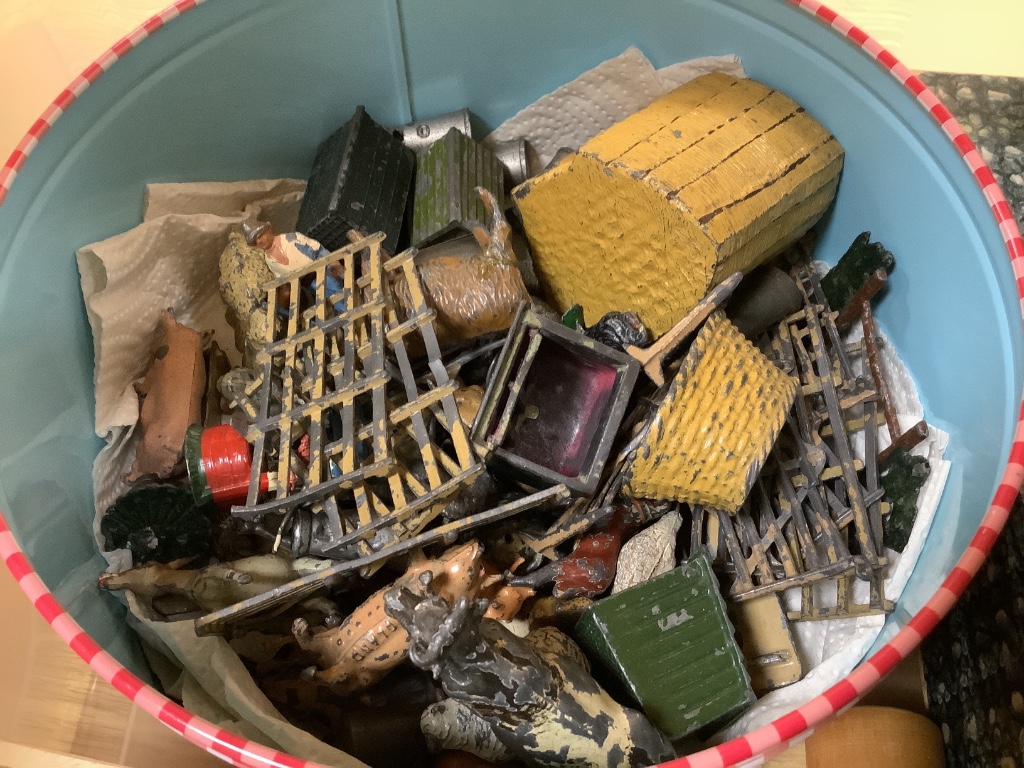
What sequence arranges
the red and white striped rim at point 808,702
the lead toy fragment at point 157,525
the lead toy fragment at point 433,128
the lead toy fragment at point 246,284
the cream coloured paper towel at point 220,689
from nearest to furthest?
the red and white striped rim at point 808,702 < the cream coloured paper towel at point 220,689 < the lead toy fragment at point 157,525 < the lead toy fragment at point 246,284 < the lead toy fragment at point 433,128

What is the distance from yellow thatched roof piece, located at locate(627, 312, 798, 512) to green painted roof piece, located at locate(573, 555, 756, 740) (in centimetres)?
8

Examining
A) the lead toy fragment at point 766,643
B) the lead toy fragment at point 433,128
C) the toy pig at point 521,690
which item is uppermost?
the lead toy fragment at point 433,128

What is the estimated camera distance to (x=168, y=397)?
0.86 m

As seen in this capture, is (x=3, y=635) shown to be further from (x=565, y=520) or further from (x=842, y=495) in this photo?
(x=842, y=495)

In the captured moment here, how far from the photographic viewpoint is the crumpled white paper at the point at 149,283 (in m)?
0.81

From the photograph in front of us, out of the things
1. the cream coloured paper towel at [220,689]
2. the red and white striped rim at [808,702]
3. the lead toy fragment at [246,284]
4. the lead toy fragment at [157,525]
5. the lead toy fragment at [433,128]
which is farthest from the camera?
the lead toy fragment at [433,128]

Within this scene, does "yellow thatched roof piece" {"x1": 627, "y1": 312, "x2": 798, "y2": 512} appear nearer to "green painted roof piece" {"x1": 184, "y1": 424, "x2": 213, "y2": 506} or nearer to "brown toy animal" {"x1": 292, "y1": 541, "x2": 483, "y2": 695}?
"brown toy animal" {"x1": 292, "y1": 541, "x2": 483, "y2": 695}

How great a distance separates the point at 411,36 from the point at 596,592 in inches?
26.9

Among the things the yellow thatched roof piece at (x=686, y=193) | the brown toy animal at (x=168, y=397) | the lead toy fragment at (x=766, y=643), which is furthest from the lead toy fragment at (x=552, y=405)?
the brown toy animal at (x=168, y=397)

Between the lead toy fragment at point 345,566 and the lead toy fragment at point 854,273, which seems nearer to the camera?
the lead toy fragment at point 345,566

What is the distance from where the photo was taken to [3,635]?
34.0 inches

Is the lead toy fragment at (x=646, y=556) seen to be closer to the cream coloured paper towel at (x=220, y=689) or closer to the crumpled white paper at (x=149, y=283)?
the cream coloured paper towel at (x=220, y=689)

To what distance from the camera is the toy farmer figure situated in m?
0.92

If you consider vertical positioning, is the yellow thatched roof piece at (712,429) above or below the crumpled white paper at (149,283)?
below
